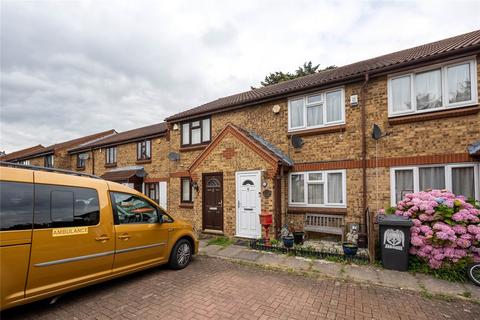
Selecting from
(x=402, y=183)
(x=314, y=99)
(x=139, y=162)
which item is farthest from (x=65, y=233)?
(x=139, y=162)

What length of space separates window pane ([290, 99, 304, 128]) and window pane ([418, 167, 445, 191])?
397cm

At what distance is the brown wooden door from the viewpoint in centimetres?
948

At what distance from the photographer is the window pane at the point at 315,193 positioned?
8641 mm

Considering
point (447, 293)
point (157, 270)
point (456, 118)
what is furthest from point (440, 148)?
point (157, 270)

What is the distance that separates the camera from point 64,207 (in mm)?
4004

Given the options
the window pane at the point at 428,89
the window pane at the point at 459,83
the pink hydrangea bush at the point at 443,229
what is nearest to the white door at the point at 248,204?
the pink hydrangea bush at the point at 443,229

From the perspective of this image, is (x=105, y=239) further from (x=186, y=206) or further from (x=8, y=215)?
(x=186, y=206)

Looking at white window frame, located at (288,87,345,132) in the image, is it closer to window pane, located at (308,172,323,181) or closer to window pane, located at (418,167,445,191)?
window pane, located at (308,172,323,181)

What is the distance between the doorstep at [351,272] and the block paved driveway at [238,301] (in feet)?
1.07

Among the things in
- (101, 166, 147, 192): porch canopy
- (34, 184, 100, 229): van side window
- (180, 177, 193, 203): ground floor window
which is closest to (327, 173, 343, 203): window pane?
(180, 177, 193, 203): ground floor window

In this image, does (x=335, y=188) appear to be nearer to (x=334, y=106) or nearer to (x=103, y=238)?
(x=334, y=106)

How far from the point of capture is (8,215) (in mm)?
3416

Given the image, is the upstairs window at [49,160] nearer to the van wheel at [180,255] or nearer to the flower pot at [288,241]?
the van wheel at [180,255]

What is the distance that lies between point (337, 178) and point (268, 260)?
12.1ft
